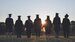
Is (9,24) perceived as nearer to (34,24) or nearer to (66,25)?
(34,24)

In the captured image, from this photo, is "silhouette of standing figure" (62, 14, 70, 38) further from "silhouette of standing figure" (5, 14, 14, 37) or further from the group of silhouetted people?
"silhouette of standing figure" (5, 14, 14, 37)

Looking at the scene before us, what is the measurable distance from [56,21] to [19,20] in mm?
4740

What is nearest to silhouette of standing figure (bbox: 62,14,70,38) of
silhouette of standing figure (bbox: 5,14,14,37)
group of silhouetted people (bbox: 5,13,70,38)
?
group of silhouetted people (bbox: 5,13,70,38)

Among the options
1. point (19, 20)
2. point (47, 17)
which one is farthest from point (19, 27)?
point (47, 17)

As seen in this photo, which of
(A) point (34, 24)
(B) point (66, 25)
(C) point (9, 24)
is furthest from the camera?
(B) point (66, 25)

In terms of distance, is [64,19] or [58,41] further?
[64,19]

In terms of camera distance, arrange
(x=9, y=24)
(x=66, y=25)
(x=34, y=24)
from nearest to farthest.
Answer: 1. (x=9, y=24)
2. (x=34, y=24)
3. (x=66, y=25)

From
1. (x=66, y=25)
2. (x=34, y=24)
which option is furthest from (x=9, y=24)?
(x=66, y=25)

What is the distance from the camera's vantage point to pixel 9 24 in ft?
108

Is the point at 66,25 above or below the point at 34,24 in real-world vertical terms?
below

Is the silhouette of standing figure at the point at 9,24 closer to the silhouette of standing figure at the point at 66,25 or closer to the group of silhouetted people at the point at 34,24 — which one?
the group of silhouetted people at the point at 34,24

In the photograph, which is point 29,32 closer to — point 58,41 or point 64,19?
point 64,19

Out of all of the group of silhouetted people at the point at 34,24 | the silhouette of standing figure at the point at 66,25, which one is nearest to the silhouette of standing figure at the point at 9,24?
the group of silhouetted people at the point at 34,24

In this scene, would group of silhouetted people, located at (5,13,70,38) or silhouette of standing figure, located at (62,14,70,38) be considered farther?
silhouette of standing figure, located at (62,14,70,38)
